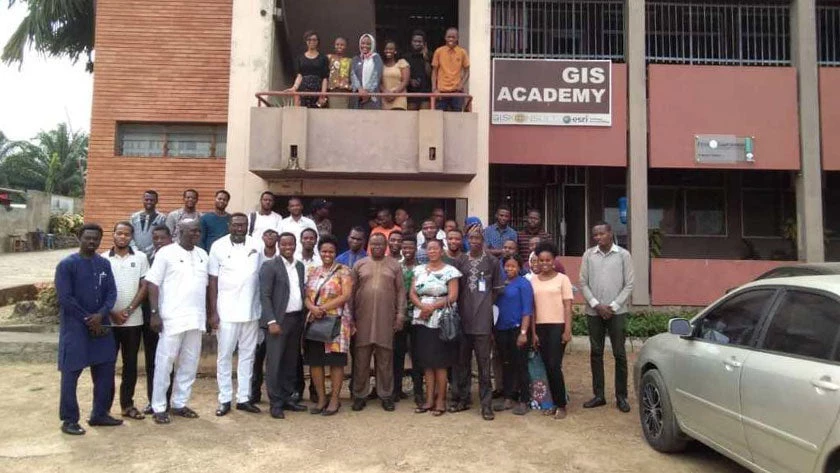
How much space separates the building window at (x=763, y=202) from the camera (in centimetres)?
1294

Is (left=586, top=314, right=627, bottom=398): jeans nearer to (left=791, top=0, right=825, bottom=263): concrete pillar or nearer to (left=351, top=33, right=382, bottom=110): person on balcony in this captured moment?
(left=351, top=33, right=382, bottom=110): person on balcony

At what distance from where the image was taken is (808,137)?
10.8 m

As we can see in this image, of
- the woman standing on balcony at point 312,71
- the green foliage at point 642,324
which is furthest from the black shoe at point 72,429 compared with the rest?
the green foliage at point 642,324

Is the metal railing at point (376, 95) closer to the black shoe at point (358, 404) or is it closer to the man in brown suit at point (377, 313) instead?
the man in brown suit at point (377, 313)

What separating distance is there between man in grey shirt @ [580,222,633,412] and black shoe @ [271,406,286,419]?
10.1 ft

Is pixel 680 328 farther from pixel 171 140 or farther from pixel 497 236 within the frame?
pixel 171 140

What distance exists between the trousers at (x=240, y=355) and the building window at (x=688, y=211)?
996 centimetres

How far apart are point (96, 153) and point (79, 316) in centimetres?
691

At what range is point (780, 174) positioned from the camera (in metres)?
13.0

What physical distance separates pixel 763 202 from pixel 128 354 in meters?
13.1

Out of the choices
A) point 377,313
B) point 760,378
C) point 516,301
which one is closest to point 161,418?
point 377,313

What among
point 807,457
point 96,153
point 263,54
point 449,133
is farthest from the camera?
point 96,153

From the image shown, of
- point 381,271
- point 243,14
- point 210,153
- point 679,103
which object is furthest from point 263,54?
point 679,103

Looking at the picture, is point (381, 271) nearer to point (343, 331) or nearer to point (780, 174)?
point (343, 331)
